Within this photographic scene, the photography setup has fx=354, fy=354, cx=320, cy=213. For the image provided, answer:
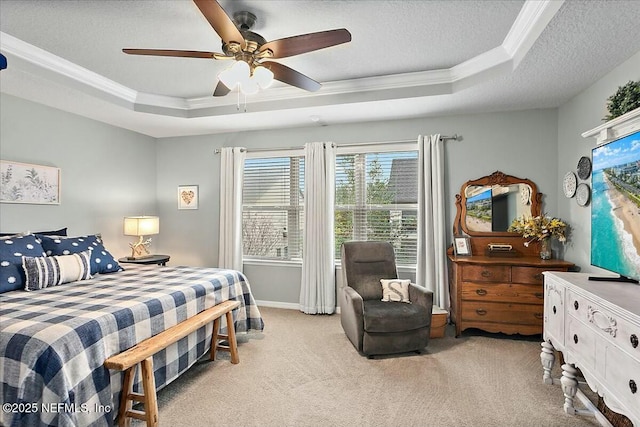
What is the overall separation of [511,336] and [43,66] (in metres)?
5.13

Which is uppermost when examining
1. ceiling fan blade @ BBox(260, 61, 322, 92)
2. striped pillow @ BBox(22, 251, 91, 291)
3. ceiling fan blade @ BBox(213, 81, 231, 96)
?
ceiling fan blade @ BBox(260, 61, 322, 92)

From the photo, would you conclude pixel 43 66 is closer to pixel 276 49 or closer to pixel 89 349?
pixel 276 49

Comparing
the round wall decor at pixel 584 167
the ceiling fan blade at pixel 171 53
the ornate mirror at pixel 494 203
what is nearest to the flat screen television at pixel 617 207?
the round wall decor at pixel 584 167

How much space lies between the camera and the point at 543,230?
12.0 feet

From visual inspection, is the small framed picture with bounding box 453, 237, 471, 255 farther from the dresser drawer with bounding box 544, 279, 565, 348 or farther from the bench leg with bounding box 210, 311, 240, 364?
the bench leg with bounding box 210, 311, 240, 364

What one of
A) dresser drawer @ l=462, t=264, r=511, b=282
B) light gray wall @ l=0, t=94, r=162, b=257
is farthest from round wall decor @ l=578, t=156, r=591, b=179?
light gray wall @ l=0, t=94, r=162, b=257

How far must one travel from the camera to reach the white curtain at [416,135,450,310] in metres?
4.11

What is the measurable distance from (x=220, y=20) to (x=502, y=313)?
138 inches

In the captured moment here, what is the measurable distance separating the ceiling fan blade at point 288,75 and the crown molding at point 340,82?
37.7 inches

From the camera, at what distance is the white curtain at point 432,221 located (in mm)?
4113

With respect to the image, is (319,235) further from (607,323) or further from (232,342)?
(607,323)

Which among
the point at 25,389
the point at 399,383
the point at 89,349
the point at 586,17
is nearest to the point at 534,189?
the point at 586,17

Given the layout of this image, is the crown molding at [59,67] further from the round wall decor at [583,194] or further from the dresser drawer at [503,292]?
the round wall decor at [583,194]

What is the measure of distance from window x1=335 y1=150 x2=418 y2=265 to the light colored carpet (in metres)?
1.40
